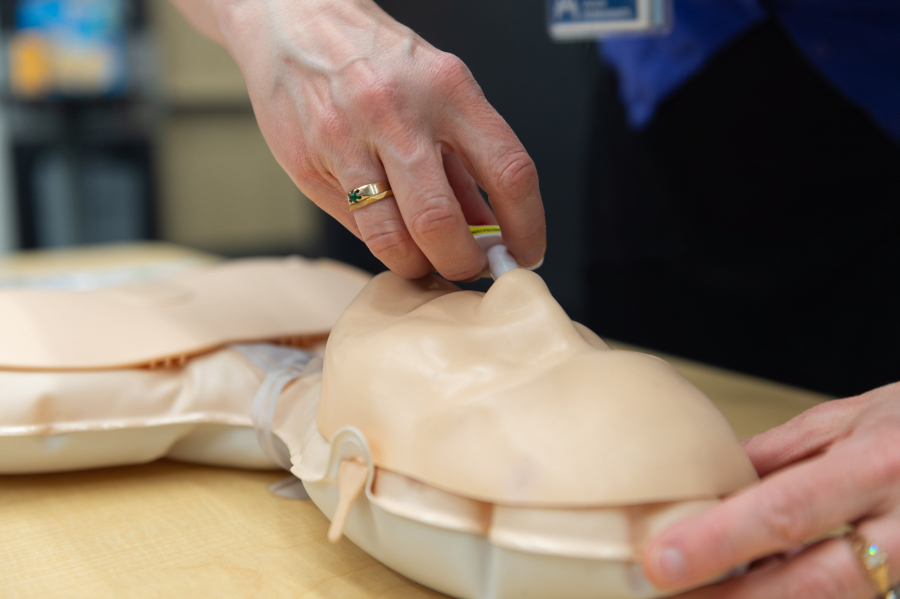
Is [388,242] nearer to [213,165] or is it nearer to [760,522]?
[760,522]

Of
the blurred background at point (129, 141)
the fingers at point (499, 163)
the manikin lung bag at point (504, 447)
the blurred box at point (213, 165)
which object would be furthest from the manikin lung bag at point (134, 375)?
the blurred box at point (213, 165)

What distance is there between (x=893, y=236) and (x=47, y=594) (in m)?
1.04

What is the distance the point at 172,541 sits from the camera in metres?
0.53

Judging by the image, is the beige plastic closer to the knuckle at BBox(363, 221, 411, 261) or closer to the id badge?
the knuckle at BBox(363, 221, 411, 261)

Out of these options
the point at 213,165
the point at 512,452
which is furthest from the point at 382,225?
the point at 213,165

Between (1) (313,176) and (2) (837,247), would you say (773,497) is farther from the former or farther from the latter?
(2) (837,247)

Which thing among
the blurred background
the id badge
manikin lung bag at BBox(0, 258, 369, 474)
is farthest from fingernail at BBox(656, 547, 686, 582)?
the blurred background

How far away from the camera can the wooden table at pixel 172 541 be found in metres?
0.47

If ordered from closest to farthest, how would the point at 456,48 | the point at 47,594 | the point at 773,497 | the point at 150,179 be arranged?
the point at 773,497, the point at 47,594, the point at 456,48, the point at 150,179

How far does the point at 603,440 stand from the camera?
0.38 meters

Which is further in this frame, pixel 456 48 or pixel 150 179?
pixel 150 179

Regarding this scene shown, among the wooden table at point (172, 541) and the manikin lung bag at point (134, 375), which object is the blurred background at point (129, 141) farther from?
the wooden table at point (172, 541)

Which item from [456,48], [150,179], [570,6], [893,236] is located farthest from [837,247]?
[150,179]

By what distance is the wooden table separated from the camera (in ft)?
1.53
